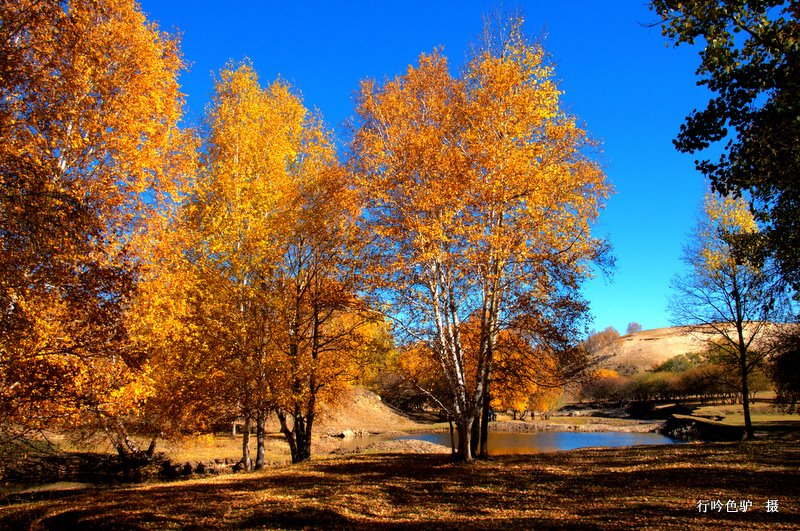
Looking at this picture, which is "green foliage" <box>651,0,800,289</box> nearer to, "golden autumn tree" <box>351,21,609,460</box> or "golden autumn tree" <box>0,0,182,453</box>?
"golden autumn tree" <box>351,21,609,460</box>

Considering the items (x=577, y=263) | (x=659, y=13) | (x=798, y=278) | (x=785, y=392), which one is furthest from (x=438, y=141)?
(x=785, y=392)

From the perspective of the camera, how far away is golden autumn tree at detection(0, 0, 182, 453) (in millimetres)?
6828

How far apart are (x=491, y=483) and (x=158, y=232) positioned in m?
10.8

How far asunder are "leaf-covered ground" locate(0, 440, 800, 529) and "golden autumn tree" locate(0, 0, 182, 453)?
2.51 meters

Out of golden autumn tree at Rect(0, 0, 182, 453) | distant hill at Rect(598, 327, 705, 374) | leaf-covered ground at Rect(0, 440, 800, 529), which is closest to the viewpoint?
golden autumn tree at Rect(0, 0, 182, 453)

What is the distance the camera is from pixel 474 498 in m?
9.77

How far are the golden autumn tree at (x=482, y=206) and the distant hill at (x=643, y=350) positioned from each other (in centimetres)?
8809

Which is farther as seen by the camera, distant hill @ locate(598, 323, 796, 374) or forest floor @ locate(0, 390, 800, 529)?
distant hill @ locate(598, 323, 796, 374)

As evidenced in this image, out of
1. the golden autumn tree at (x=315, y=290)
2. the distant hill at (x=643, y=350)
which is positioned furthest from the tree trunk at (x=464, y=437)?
the distant hill at (x=643, y=350)

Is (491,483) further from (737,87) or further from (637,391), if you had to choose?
(637,391)

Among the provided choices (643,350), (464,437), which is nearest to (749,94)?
(464,437)

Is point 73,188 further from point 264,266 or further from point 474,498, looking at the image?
point 474,498

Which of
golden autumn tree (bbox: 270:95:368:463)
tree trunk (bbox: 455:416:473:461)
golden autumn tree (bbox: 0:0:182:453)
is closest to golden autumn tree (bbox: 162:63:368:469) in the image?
golden autumn tree (bbox: 270:95:368:463)

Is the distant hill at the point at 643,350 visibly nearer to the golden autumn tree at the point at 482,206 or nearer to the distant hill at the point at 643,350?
the distant hill at the point at 643,350
